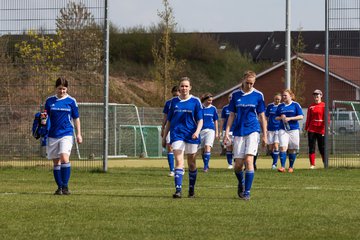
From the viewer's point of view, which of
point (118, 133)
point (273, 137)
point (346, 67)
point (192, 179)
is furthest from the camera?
point (118, 133)

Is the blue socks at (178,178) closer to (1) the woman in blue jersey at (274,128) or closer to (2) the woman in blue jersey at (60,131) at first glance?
(2) the woman in blue jersey at (60,131)

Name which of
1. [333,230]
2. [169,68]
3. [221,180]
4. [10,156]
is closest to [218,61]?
[169,68]

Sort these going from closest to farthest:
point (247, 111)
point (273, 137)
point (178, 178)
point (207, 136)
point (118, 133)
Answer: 1. point (247, 111)
2. point (178, 178)
3. point (207, 136)
4. point (273, 137)
5. point (118, 133)

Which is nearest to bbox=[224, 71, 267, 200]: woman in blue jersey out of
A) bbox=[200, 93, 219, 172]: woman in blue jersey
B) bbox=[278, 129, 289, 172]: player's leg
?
bbox=[200, 93, 219, 172]: woman in blue jersey

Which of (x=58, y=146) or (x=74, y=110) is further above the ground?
(x=74, y=110)

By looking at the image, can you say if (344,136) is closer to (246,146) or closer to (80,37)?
(80,37)

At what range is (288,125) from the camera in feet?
87.5

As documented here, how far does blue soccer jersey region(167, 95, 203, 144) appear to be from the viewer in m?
17.5

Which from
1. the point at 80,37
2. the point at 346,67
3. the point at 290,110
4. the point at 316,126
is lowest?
the point at 316,126

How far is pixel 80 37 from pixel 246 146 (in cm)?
Answer: 1076

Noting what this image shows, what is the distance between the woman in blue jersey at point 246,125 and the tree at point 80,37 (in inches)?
372

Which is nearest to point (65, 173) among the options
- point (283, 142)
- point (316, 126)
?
point (283, 142)

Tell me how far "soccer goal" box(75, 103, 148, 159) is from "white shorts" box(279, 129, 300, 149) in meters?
4.74

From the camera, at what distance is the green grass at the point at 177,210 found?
11.7m
